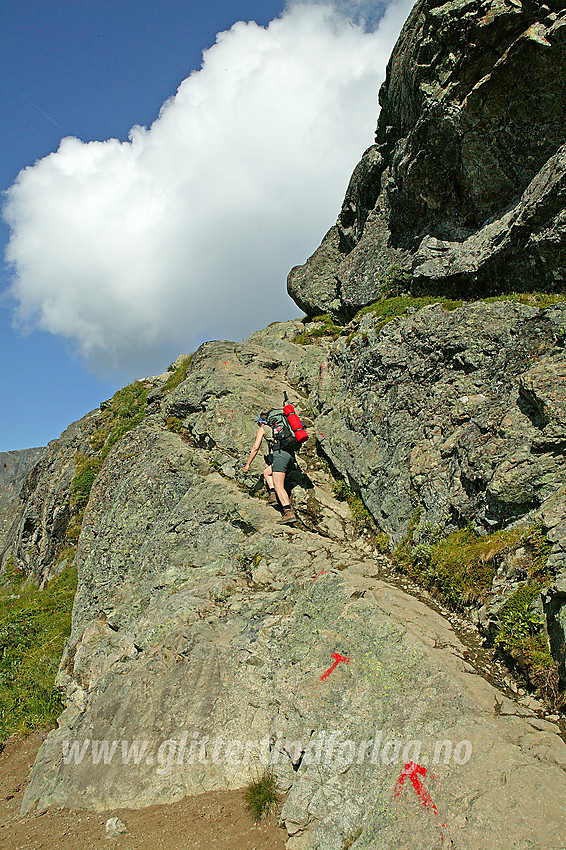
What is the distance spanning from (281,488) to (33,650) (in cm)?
1101

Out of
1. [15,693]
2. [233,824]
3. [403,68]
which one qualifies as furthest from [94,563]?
[403,68]

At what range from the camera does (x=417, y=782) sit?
250 inches

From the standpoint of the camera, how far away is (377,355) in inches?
610

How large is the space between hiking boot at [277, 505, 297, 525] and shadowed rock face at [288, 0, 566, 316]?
10551mm

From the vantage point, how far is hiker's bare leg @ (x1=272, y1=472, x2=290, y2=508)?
13242 mm

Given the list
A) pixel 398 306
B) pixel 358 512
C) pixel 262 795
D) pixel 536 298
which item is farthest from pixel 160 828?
pixel 398 306

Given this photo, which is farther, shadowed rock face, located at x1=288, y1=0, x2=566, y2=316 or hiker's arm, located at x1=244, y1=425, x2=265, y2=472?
hiker's arm, located at x1=244, y1=425, x2=265, y2=472

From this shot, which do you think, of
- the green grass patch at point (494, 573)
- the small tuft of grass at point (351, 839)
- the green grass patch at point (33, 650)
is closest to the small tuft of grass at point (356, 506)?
the green grass patch at point (494, 573)

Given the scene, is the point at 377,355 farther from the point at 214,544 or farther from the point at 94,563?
the point at 94,563

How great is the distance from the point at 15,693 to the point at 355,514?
37.5ft

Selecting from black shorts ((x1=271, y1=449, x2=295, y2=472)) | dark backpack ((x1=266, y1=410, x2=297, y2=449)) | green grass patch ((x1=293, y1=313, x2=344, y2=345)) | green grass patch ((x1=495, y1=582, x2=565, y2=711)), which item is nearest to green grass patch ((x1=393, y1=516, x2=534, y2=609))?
green grass patch ((x1=495, y1=582, x2=565, y2=711))

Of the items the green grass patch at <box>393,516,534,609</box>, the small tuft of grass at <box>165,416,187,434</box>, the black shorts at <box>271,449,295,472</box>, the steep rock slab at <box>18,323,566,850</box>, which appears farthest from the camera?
the small tuft of grass at <box>165,416,187,434</box>

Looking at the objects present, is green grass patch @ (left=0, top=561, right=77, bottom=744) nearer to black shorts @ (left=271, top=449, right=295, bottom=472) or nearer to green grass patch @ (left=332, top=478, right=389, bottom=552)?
black shorts @ (left=271, top=449, right=295, bottom=472)

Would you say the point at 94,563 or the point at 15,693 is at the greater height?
the point at 94,563
